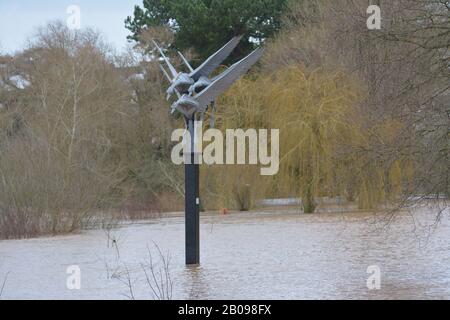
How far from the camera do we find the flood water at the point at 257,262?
11734 millimetres

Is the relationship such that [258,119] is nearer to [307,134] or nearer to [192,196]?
[307,134]

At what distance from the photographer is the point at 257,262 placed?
15258 millimetres

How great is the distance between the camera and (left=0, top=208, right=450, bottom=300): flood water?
462 inches

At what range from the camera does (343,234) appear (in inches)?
794

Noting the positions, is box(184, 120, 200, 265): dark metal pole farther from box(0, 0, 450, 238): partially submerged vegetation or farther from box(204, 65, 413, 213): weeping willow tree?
box(204, 65, 413, 213): weeping willow tree

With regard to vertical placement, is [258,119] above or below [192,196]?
above

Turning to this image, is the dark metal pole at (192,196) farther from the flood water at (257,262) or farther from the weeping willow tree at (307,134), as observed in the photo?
the weeping willow tree at (307,134)

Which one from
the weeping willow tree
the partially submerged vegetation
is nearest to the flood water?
the partially submerged vegetation

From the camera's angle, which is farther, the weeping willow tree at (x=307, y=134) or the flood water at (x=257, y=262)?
the weeping willow tree at (x=307, y=134)

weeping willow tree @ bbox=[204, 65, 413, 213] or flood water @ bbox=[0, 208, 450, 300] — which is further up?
weeping willow tree @ bbox=[204, 65, 413, 213]

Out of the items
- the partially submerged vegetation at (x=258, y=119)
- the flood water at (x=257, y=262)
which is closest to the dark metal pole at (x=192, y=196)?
the flood water at (x=257, y=262)

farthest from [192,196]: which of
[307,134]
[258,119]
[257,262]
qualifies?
[258,119]
